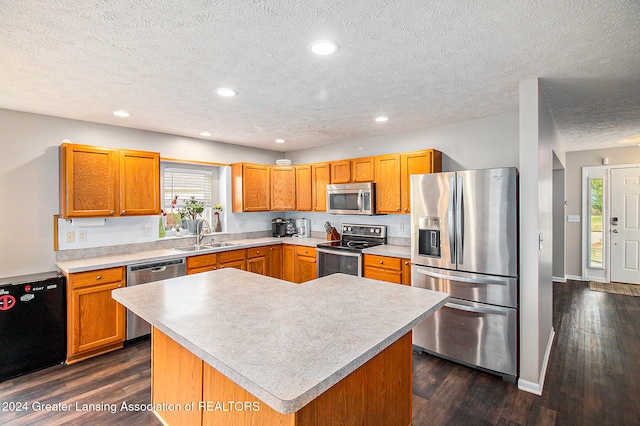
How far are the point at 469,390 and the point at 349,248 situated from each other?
2.01 metres

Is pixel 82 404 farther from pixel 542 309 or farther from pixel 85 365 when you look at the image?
pixel 542 309

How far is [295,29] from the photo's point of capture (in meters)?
1.73

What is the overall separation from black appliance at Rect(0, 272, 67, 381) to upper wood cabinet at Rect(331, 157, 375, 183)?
3.40m

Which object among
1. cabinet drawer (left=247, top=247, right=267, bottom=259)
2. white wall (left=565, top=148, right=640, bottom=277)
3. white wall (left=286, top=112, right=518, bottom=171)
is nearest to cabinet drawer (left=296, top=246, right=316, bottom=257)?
cabinet drawer (left=247, top=247, right=267, bottom=259)

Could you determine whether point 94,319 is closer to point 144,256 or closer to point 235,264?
point 144,256

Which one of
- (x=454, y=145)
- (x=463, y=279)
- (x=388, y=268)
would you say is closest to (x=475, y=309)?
(x=463, y=279)

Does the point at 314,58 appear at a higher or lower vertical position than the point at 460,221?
higher

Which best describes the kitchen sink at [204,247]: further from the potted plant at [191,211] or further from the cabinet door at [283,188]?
the cabinet door at [283,188]

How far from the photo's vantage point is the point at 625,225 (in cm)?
549

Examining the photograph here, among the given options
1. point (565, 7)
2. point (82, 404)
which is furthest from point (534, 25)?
point (82, 404)

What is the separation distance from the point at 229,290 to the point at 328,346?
0.99 metres

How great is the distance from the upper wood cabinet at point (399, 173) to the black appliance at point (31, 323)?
3604mm

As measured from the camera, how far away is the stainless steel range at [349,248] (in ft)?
13.2

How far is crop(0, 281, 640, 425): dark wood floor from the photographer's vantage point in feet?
7.30
